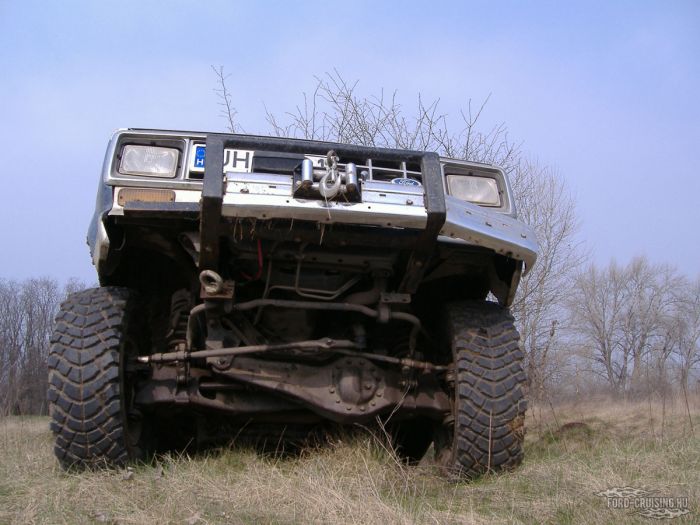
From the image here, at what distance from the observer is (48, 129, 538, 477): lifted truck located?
3.23 meters

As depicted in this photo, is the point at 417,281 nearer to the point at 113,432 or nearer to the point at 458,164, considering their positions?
the point at 458,164

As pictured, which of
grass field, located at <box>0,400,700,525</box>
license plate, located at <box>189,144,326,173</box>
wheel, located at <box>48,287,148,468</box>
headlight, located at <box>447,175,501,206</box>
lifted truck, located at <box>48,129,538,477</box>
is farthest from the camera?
headlight, located at <box>447,175,501,206</box>

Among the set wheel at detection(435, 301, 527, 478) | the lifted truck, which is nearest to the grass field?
wheel at detection(435, 301, 527, 478)

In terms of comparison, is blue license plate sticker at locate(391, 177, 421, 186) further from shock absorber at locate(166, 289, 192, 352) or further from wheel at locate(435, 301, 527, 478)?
shock absorber at locate(166, 289, 192, 352)

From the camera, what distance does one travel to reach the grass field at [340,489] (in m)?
2.69

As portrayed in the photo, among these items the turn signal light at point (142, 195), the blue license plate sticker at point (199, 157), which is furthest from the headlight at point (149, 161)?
the turn signal light at point (142, 195)

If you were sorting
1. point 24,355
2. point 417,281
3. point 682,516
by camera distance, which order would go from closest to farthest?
point 682,516 < point 417,281 < point 24,355

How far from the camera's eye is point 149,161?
3645 millimetres

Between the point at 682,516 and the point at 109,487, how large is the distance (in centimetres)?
238

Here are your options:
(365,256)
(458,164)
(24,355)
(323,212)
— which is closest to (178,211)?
(323,212)

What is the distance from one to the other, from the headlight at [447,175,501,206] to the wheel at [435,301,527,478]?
749 millimetres

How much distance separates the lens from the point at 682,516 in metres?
2.58

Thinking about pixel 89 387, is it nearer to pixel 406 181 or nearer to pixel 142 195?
pixel 142 195

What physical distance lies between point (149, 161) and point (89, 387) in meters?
1.18
